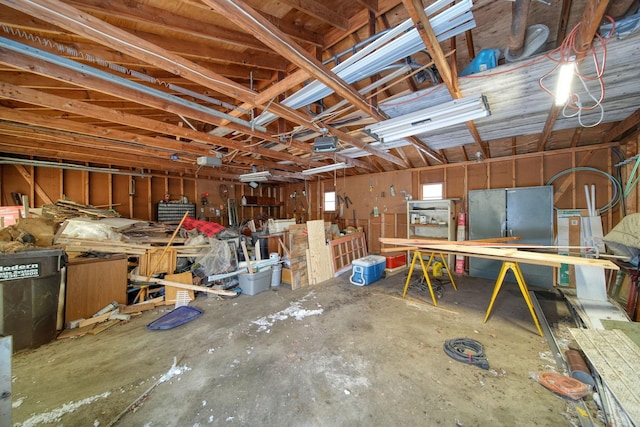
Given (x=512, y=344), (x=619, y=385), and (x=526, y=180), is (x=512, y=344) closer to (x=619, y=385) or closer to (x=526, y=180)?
(x=619, y=385)

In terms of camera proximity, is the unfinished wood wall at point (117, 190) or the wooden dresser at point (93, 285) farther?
the unfinished wood wall at point (117, 190)

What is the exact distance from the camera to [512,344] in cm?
265

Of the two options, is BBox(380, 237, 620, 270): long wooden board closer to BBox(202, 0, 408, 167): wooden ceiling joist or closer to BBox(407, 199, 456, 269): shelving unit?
BBox(407, 199, 456, 269): shelving unit

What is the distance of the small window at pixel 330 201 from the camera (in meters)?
8.35

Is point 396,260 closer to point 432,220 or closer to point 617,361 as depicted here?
point 432,220

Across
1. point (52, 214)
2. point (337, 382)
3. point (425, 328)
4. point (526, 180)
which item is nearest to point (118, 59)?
point (337, 382)

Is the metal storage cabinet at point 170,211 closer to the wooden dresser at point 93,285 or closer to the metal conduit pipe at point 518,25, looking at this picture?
the wooden dresser at point 93,285

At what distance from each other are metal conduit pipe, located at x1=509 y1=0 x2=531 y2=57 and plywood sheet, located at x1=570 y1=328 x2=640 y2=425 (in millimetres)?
2929

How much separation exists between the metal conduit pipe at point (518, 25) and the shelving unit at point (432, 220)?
151 inches

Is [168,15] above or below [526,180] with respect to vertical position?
above

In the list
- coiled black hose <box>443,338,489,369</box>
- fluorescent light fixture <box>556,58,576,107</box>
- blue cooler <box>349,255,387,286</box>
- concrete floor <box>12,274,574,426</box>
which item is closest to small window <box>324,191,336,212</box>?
blue cooler <box>349,255,387,286</box>

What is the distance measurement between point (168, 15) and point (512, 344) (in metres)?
5.01

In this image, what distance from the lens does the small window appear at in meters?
8.35

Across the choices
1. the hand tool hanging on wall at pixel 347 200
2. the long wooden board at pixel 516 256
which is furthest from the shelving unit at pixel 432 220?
the hand tool hanging on wall at pixel 347 200
